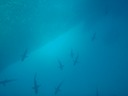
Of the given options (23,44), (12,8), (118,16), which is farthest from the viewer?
(118,16)

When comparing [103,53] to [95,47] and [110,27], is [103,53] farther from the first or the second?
[110,27]

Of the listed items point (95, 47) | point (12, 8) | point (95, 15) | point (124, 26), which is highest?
point (95, 47)

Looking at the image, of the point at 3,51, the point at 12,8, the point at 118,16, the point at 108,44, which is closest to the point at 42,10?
the point at 12,8

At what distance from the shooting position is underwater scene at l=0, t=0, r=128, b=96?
41.2ft

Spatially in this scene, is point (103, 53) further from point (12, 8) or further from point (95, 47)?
point (12, 8)

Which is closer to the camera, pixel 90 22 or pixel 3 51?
pixel 3 51

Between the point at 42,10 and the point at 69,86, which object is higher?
the point at 69,86

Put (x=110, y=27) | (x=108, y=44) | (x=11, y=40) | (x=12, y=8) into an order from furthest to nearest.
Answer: (x=108, y=44) < (x=110, y=27) < (x=11, y=40) < (x=12, y=8)

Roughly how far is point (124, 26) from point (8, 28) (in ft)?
60.9

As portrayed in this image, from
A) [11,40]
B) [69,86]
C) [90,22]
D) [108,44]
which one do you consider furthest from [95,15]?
[69,86]

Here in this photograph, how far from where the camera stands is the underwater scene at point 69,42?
41.2ft

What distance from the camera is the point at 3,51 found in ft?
45.0

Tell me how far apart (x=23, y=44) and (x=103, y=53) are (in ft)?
65.9

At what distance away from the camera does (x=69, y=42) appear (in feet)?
85.4
